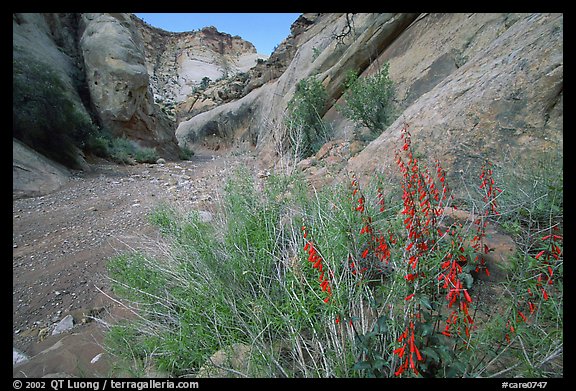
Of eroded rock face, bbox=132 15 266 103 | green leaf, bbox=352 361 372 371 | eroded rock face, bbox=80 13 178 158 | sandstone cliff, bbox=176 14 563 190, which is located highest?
eroded rock face, bbox=132 15 266 103

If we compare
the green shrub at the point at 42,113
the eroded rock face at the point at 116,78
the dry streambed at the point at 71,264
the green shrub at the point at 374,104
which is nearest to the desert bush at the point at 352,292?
the dry streambed at the point at 71,264

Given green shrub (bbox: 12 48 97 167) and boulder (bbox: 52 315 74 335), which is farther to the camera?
green shrub (bbox: 12 48 97 167)

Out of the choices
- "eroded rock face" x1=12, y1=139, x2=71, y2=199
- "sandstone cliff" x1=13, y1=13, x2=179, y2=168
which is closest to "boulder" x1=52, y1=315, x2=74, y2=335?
"eroded rock face" x1=12, y1=139, x2=71, y2=199

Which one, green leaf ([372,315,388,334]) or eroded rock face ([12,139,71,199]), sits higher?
eroded rock face ([12,139,71,199])

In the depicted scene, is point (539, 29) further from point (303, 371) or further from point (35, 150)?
point (35, 150)

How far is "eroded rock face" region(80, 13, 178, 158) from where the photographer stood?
926 cm

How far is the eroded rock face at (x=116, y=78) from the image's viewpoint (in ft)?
30.4

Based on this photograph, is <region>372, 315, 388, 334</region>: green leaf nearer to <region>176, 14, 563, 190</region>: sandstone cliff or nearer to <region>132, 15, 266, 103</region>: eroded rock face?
<region>176, 14, 563, 190</region>: sandstone cliff

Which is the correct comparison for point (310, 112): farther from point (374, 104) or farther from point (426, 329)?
point (426, 329)

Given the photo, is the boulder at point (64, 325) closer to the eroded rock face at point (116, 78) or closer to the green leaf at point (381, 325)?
Result: the green leaf at point (381, 325)

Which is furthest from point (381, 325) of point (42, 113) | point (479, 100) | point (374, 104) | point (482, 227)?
point (42, 113)

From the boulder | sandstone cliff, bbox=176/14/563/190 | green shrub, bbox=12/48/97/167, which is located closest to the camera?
the boulder

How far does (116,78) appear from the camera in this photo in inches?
362

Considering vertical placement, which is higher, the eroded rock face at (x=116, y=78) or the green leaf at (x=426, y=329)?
the eroded rock face at (x=116, y=78)
